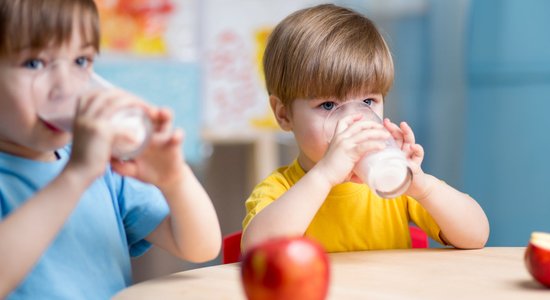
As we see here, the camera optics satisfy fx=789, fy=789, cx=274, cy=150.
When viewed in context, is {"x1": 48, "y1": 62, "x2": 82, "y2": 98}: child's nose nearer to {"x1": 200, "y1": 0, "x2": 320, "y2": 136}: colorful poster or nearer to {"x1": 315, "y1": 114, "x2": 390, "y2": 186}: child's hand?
{"x1": 315, "y1": 114, "x2": 390, "y2": 186}: child's hand

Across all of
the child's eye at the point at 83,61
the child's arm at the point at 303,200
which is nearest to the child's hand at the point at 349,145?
the child's arm at the point at 303,200

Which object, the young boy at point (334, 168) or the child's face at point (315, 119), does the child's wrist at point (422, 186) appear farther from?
the child's face at point (315, 119)

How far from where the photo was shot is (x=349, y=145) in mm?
1006

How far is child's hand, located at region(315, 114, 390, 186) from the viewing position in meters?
0.98

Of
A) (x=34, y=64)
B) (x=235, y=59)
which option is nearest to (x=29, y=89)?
(x=34, y=64)

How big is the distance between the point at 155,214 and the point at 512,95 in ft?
4.09

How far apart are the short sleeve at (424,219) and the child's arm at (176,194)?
0.37 m

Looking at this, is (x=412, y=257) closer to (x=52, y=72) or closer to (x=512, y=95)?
(x=52, y=72)

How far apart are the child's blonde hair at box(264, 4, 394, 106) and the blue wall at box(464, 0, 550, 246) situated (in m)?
0.85

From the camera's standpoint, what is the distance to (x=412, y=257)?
1009 mm

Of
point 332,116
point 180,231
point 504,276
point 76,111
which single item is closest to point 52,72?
point 76,111

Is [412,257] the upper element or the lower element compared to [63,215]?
lower

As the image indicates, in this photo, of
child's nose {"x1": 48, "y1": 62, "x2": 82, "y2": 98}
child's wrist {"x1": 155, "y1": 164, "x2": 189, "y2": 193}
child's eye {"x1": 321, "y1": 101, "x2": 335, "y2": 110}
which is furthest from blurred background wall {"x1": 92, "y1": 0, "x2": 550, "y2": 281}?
child's nose {"x1": 48, "y1": 62, "x2": 82, "y2": 98}

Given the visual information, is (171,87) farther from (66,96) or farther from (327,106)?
(66,96)
